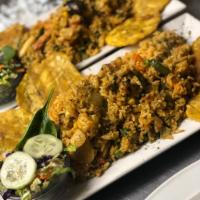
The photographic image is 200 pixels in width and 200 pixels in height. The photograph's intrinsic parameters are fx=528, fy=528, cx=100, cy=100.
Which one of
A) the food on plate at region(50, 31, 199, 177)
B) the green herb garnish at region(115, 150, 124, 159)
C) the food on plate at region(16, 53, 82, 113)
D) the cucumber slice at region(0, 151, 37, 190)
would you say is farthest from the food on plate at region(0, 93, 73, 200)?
the food on plate at region(16, 53, 82, 113)

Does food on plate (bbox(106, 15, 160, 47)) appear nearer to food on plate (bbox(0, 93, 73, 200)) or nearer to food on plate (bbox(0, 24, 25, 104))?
food on plate (bbox(0, 24, 25, 104))

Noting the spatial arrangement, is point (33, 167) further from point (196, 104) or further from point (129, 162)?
point (196, 104)

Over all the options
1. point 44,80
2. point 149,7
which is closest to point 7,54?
point 44,80

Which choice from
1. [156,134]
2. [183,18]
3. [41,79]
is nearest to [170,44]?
[183,18]

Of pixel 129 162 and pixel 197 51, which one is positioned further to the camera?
pixel 197 51

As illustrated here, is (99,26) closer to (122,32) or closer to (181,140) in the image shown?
(122,32)

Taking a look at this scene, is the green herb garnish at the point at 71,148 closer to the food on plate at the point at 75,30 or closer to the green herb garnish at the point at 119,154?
the green herb garnish at the point at 119,154
